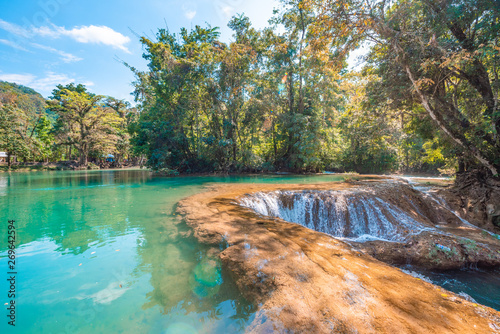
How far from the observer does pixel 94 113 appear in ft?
106

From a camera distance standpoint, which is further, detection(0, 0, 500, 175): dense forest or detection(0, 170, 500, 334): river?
detection(0, 0, 500, 175): dense forest

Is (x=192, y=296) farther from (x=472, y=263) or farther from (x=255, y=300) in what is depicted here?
(x=472, y=263)

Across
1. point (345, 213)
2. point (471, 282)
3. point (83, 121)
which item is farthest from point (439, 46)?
point (83, 121)

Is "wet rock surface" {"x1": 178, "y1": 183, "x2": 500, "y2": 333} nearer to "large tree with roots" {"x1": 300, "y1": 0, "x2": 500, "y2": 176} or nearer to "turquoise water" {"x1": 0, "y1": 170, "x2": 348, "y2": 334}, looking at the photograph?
"turquoise water" {"x1": 0, "y1": 170, "x2": 348, "y2": 334}

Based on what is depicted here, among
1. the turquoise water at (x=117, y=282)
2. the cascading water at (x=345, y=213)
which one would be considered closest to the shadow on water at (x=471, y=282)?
the cascading water at (x=345, y=213)

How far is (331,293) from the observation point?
85.8 inches

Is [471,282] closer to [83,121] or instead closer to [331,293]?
[331,293]

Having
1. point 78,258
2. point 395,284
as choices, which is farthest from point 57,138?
point 395,284

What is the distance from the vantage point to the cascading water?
5863 millimetres

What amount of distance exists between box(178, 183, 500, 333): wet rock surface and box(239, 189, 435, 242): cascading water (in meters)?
2.81

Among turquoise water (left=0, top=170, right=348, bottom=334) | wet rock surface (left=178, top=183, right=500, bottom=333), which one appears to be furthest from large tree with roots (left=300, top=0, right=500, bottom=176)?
turquoise water (left=0, top=170, right=348, bottom=334)

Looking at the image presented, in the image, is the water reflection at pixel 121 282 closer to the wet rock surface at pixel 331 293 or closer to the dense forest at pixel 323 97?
the wet rock surface at pixel 331 293

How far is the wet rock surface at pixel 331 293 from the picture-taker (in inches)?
71.3

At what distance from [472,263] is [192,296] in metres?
5.68
